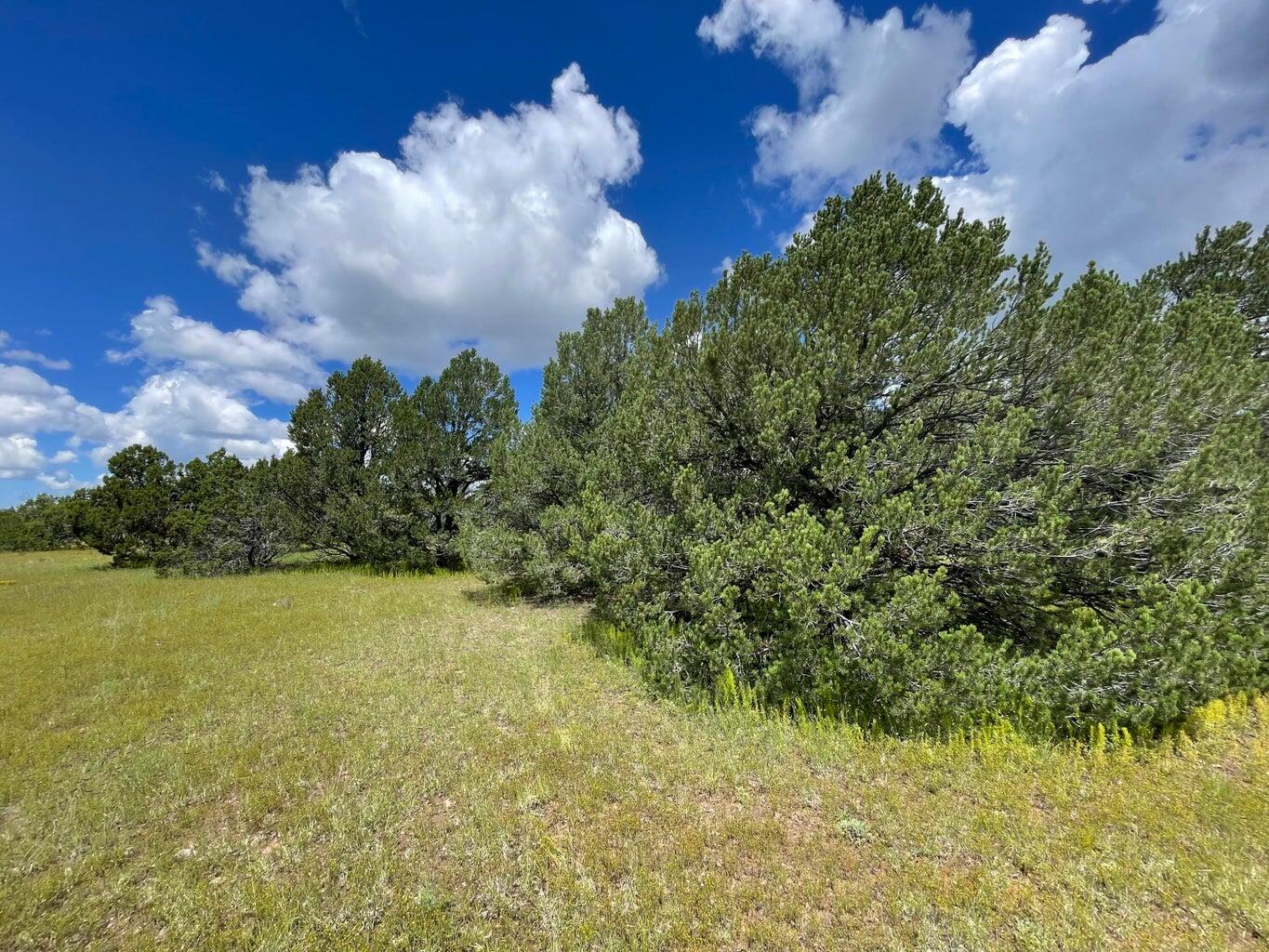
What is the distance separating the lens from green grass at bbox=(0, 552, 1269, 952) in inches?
121

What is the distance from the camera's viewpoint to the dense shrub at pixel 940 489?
199 inches

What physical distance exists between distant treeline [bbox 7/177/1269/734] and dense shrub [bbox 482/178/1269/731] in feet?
0.12

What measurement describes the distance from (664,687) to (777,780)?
2534 millimetres

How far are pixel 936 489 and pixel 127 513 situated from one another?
3179 cm

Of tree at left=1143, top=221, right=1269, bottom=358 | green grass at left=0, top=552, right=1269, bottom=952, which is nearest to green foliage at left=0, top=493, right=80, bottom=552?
green grass at left=0, top=552, right=1269, bottom=952

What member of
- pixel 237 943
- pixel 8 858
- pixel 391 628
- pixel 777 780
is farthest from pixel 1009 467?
pixel 391 628

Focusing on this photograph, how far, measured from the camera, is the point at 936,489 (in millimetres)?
5625

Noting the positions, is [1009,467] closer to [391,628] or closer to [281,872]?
[281,872]

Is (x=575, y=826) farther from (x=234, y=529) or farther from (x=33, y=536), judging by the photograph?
(x=33, y=536)

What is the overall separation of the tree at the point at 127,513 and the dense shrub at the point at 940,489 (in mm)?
25992

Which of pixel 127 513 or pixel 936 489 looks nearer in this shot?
pixel 936 489

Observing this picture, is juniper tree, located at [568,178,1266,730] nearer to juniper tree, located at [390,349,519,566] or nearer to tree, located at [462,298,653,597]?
tree, located at [462,298,653,597]

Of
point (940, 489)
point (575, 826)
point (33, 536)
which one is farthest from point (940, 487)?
point (33, 536)

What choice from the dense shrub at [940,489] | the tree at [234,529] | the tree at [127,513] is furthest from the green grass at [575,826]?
the tree at [127,513]
